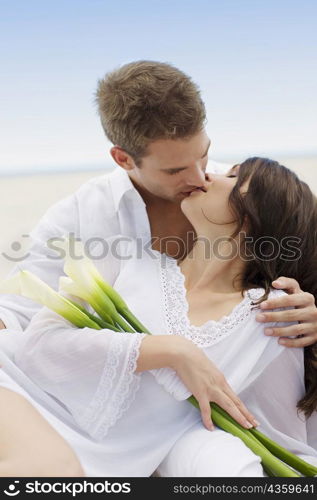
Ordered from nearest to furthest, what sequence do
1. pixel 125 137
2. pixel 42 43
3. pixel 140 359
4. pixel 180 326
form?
1. pixel 140 359
2. pixel 180 326
3. pixel 125 137
4. pixel 42 43

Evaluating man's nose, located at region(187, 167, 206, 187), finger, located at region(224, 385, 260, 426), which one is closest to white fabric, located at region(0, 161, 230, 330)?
man's nose, located at region(187, 167, 206, 187)

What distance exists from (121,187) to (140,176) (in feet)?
0.33

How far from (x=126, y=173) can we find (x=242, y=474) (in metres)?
1.32

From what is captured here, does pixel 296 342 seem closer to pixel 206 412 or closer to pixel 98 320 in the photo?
pixel 206 412

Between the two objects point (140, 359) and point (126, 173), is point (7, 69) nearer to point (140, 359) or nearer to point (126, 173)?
point (126, 173)

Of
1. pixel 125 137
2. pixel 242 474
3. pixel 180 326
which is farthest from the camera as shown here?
pixel 125 137

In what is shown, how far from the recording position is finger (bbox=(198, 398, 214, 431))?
70.4 inches

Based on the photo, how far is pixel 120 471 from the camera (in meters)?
1.81

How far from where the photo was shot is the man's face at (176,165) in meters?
2.26

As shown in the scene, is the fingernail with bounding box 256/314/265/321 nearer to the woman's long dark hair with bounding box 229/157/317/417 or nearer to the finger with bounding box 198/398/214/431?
the woman's long dark hair with bounding box 229/157/317/417

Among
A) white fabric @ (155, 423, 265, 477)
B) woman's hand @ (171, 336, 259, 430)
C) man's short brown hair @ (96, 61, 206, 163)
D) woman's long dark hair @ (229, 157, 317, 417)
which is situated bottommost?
white fabric @ (155, 423, 265, 477)

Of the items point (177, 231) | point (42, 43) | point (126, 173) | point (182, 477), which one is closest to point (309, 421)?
point (182, 477)

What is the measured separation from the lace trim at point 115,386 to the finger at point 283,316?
1.10 ft

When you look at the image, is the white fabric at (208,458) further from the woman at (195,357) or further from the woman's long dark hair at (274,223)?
the woman's long dark hair at (274,223)
